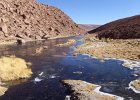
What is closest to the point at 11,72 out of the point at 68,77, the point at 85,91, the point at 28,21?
the point at 68,77

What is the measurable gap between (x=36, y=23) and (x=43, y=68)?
344 ft

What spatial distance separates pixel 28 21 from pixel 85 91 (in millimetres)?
112943

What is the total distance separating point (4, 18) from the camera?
11594 cm

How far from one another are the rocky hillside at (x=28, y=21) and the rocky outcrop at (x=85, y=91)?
2944 inches

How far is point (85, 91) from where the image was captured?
1007 inches

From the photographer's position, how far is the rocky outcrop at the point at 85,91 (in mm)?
23797

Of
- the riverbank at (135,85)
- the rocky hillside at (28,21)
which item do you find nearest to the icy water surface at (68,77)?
the riverbank at (135,85)

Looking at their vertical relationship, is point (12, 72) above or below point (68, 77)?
above

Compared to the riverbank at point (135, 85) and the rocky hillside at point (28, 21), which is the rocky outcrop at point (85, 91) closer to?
the riverbank at point (135, 85)

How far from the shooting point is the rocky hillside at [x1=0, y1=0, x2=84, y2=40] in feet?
370

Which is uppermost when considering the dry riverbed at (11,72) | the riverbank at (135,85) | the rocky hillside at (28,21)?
the rocky hillside at (28,21)

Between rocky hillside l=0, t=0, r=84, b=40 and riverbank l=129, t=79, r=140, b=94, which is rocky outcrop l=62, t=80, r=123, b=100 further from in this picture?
rocky hillside l=0, t=0, r=84, b=40

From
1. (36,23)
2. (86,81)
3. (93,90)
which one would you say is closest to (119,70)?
(86,81)

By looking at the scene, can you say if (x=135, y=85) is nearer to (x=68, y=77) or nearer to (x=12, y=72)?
(x=68, y=77)
